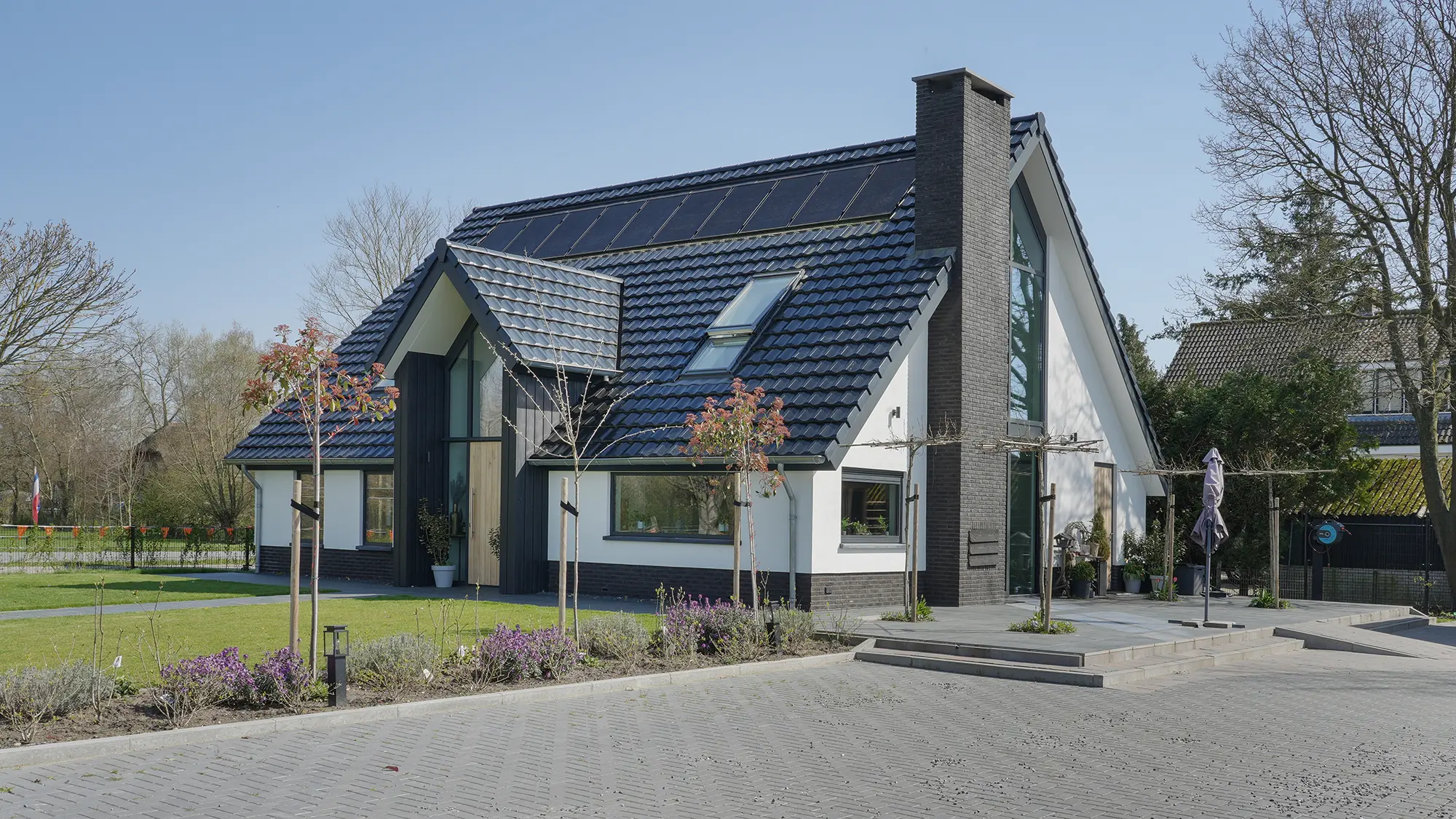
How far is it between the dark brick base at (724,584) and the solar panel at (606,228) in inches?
318

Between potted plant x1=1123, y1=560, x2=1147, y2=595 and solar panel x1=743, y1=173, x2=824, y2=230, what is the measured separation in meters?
9.37

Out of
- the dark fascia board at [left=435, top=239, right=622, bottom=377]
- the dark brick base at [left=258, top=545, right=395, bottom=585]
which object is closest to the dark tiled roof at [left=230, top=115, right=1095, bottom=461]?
the dark fascia board at [left=435, top=239, right=622, bottom=377]

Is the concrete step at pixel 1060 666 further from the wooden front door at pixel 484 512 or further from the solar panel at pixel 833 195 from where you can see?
the solar panel at pixel 833 195

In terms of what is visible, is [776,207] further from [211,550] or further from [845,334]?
[211,550]

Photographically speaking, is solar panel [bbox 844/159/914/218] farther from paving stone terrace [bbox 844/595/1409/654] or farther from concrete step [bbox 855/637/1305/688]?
concrete step [bbox 855/637/1305/688]

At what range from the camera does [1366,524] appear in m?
26.7

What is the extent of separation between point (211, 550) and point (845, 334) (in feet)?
65.8

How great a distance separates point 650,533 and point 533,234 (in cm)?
1088

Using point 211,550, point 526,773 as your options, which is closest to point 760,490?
point 526,773

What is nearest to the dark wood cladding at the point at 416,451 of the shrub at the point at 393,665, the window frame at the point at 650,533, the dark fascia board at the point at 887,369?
the window frame at the point at 650,533

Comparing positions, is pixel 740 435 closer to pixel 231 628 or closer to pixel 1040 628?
pixel 1040 628

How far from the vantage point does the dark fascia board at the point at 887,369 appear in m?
17.4

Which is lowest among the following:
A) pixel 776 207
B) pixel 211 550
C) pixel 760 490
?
pixel 211 550

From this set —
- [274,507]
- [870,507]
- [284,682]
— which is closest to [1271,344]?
[870,507]
